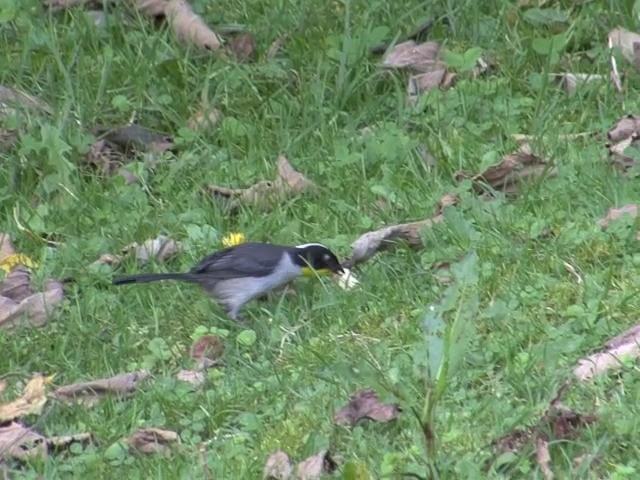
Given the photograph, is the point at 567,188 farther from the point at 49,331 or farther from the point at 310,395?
the point at 49,331

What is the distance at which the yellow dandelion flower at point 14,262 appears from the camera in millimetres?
6503

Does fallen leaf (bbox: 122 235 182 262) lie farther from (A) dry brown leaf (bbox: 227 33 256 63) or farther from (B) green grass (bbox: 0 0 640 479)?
(A) dry brown leaf (bbox: 227 33 256 63)

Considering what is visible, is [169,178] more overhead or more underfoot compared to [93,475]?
more underfoot

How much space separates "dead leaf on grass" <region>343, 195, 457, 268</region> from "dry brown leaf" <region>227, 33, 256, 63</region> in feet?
6.51

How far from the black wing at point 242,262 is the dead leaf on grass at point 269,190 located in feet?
1.71

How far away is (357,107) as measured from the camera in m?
7.42

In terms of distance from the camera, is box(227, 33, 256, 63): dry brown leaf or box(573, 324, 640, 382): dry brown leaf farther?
box(227, 33, 256, 63): dry brown leaf

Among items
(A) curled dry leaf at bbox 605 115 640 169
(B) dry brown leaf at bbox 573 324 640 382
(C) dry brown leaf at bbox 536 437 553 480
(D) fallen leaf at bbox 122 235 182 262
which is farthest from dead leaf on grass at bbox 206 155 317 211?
(C) dry brown leaf at bbox 536 437 553 480

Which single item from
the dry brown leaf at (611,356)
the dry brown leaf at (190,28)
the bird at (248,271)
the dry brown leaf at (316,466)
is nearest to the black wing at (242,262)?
the bird at (248,271)

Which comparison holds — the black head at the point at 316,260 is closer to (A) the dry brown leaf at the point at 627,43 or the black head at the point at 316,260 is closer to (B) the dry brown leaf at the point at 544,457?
(B) the dry brown leaf at the point at 544,457

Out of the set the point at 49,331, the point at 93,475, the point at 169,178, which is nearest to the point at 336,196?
the point at 169,178

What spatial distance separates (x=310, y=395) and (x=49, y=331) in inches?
52.3

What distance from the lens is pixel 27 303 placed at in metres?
6.07

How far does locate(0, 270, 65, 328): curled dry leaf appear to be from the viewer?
237 inches
